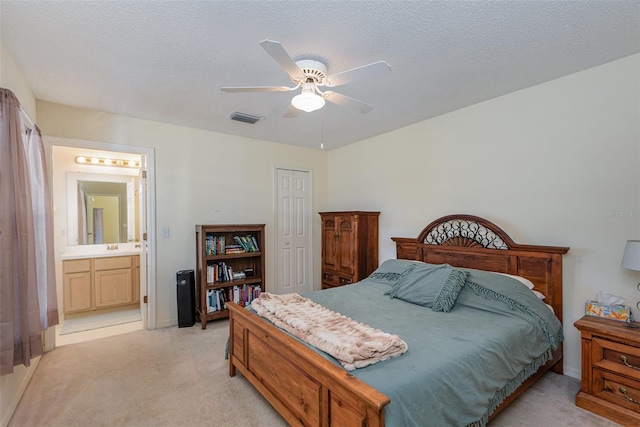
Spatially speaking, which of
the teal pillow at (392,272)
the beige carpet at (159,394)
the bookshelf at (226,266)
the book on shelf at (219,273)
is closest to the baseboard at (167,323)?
the bookshelf at (226,266)

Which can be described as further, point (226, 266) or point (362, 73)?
point (226, 266)

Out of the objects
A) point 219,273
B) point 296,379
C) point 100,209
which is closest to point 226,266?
point 219,273

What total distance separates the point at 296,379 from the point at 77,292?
3779 mm

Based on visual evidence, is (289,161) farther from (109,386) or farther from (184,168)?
(109,386)

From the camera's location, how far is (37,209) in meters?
2.34

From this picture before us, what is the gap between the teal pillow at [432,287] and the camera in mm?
2387

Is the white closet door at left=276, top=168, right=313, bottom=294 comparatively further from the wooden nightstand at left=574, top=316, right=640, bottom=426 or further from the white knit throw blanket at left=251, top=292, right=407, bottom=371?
the wooden nightstand at left=574, top=316, right=640, bottom=426

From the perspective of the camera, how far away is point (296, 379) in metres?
1.73

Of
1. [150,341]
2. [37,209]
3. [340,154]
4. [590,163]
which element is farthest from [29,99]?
[590,163]

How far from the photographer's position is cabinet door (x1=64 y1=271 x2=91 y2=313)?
388cm

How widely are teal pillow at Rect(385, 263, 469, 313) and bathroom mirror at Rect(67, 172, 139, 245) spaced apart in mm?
4229

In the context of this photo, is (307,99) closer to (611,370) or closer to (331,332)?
(331,332)

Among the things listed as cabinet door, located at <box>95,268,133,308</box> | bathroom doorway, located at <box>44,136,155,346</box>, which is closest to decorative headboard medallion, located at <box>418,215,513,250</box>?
bathroom doorway, located at <box>44,136,155,346</box>

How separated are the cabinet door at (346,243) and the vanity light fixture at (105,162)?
11.1 feet
